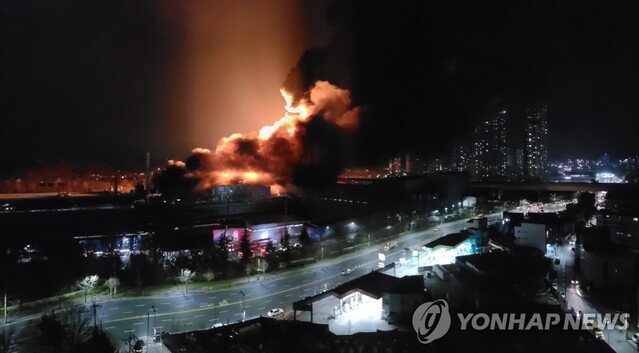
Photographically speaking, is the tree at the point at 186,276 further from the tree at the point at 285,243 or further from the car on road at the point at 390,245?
the car on road at the point at 390,245

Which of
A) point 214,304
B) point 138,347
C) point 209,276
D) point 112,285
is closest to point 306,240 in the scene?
point 209,276

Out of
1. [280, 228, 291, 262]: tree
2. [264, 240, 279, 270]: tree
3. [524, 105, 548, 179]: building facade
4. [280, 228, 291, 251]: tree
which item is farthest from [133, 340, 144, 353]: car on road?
[524, 105, 548, 179]: building facade

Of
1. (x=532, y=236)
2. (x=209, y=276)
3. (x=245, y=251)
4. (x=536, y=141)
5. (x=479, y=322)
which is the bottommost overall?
(x=209, y=276)

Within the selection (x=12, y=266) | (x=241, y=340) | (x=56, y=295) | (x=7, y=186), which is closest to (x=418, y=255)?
(x=241, y=340)

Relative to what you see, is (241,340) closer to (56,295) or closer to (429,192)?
(56,295)

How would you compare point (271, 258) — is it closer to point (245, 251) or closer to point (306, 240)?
point (245, 251)

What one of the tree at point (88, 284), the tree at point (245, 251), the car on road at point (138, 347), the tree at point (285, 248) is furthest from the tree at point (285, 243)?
the car on road at point (138, 347)

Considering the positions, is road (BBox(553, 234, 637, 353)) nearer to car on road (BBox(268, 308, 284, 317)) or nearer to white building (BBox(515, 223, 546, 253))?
white building (BBox(515, 223, 546, 253))
